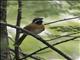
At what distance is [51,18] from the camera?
21.2 ft

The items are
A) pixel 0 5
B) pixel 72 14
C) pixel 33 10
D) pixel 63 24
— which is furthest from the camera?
pixel 33 10

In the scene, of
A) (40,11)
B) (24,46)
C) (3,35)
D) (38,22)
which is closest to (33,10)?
→ (40,11)

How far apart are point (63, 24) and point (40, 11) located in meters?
1.40

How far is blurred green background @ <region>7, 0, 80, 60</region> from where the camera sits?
4514mm

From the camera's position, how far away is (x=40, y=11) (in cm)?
701

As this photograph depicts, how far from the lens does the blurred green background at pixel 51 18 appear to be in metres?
4.51

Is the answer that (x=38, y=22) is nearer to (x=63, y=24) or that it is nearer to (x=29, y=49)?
(x=29, y=49)

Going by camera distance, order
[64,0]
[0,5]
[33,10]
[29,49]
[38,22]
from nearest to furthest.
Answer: [0,5] → [38,22] → [29,49] → [33,10] → [64,0]

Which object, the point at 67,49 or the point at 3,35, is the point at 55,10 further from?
the point at 3,35

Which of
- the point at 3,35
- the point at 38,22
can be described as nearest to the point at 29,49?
the point at 38,22

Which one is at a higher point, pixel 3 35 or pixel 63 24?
pixel 3 35

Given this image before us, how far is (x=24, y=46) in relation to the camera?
4734 millimetres

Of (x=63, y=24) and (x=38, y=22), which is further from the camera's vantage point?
(x=63, y=24)

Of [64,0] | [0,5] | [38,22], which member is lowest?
[64,0]
